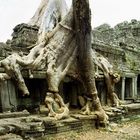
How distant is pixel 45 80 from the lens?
29.1 feet

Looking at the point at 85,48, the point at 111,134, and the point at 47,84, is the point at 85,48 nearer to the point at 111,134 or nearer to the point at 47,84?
the point at 47,84

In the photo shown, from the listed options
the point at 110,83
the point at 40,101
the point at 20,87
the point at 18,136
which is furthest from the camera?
the point at 110,83

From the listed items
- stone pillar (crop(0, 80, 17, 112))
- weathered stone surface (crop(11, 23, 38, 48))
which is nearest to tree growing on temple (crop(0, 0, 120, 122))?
stone pillar (crop(0, 80, 17, 112))

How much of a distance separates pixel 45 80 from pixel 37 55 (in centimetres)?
69

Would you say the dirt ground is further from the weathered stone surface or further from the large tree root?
the weathered stone surface

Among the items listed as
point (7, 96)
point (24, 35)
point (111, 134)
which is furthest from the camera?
point (24, 35)

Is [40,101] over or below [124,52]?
below

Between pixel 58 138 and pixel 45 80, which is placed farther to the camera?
pixel 45 80

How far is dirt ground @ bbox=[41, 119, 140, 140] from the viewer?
7.62m

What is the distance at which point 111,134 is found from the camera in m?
8.27

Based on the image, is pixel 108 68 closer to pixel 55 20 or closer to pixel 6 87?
pixel 55 20

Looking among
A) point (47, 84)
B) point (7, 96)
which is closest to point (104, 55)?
point (47, 84)

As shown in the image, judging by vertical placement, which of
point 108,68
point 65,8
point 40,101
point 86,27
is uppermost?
point 65,8

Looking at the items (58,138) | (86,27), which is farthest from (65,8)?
(58,138)
